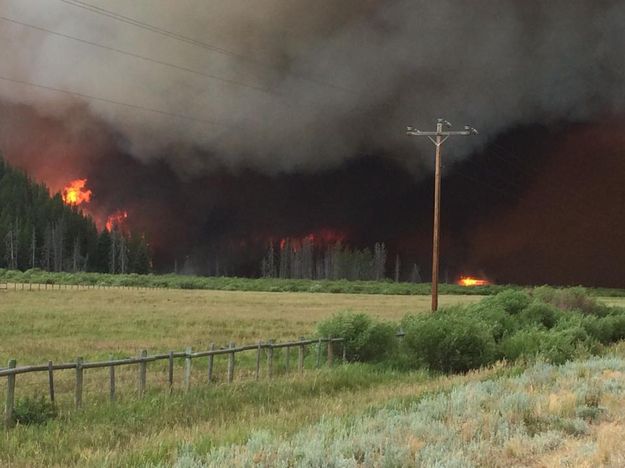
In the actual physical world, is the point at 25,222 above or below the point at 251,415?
above

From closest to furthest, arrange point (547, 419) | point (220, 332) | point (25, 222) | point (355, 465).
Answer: point (355, 465)
point (547, 419)
point (220, 332)
point (25, 222)

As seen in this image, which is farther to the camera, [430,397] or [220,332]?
[220,332]

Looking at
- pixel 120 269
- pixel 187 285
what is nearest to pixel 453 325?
pixel 187 285

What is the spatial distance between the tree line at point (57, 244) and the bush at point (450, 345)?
168m

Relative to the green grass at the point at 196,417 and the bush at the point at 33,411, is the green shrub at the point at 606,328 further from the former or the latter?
the bush at the point at 33,411

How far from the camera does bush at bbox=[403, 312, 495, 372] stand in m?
21.6

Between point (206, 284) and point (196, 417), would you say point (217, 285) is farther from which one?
point (196, 417)

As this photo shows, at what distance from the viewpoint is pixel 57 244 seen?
18338 cm

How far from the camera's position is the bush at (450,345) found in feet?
71.0

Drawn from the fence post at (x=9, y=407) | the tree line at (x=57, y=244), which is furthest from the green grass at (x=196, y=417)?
the tree line at (x=57, y=244)

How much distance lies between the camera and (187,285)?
12519 cm

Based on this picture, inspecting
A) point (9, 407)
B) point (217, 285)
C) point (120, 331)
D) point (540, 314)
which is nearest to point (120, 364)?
point (9, 407)

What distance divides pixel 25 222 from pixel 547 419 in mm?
198282

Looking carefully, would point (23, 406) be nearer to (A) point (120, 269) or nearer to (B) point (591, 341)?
(B) point (591, 341)
